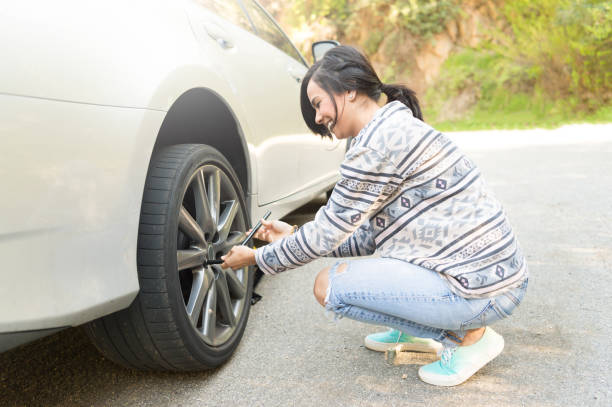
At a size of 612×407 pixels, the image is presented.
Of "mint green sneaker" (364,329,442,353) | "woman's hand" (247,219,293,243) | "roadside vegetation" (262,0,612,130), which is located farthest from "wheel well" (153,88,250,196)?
"roadside vegetation" (262,0,612,130)

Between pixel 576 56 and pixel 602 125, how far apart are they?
2.07m

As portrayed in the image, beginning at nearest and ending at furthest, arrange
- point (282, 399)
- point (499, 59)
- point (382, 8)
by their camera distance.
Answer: point (282, 399), point (499, 59), point (382, 8)

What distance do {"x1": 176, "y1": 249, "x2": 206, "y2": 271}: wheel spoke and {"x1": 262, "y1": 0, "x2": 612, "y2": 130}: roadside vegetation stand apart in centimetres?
1085

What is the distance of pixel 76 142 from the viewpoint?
1.28 m

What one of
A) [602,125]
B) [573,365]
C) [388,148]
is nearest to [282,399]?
[388,148]

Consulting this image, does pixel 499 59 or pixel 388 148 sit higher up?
pixel 388 148

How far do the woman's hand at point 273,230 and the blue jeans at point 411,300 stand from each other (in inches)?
10.7

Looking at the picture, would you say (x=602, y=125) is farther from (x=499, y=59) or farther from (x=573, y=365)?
(x=573, y=365)

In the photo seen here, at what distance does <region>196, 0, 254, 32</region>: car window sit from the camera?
2.28 m

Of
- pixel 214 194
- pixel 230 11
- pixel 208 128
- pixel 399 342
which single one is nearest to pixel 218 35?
pixel 208 128

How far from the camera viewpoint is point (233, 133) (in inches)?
85.2

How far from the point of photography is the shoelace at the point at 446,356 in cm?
174

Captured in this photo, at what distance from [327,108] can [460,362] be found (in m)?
0.92

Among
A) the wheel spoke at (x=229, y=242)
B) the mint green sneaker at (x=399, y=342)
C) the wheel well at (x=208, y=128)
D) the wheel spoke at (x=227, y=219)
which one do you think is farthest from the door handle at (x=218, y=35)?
the mint green sneaker at (x=399, y=342)
